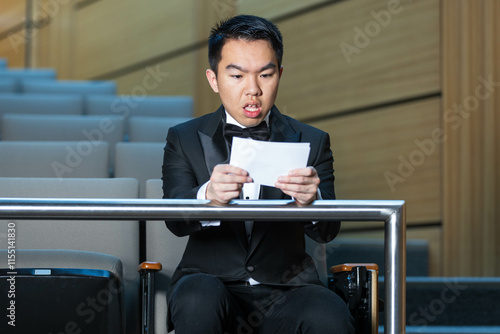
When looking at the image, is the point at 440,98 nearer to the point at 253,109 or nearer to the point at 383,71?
the point at 383,71

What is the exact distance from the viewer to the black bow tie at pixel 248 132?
33.6 inches

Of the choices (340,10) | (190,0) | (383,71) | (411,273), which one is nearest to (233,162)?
(411,273)

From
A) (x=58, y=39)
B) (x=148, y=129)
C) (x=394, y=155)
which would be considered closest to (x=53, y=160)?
(x=148, y=129)

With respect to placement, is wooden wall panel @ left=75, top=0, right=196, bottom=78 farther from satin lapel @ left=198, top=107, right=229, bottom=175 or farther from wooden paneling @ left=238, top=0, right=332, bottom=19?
satin lapel @ left=198, top=107, right=229, bottom=175

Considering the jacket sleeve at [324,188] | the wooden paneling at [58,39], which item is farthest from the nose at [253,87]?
the wooden paneling at [58,39]

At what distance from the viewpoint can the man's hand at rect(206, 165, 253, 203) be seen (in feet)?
2.06

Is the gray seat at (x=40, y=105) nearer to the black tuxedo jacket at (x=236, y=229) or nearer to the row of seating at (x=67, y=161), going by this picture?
the row of seating at (x=67, y=161)

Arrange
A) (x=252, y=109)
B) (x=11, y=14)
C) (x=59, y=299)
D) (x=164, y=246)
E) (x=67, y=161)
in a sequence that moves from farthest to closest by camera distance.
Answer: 1. (x=11, y=14)
2. (x=67, y=161)
3. (x=164, y=246)
4. (x=252, y=109)
5. (x=59, y=299)

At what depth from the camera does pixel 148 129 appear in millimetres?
1809

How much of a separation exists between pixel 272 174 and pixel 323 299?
0.18m

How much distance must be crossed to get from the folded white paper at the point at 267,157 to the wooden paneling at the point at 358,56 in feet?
3.81

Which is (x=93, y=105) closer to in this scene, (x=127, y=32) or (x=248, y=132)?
(x=127, y=32)

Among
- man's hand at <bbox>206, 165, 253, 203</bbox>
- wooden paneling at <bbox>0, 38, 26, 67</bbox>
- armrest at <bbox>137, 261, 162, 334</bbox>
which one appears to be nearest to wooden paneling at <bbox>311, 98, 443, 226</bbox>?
armrest at <bbox>137, 261, 162, 334</bbox>

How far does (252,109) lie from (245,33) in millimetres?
93
